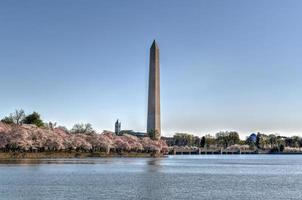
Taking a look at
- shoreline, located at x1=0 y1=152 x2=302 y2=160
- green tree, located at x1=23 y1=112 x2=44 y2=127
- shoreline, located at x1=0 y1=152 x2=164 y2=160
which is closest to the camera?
shoreline, located at x1=0 y1=152 x2=302 y2=160

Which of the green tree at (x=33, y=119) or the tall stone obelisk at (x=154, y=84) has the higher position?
the tall stone obelisk at (x=154, y=84)

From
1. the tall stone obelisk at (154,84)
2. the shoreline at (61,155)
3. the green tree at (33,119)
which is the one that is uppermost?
the tall stone obelisk at (154,84)

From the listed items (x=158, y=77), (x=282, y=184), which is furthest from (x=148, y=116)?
(x=282, y=184)

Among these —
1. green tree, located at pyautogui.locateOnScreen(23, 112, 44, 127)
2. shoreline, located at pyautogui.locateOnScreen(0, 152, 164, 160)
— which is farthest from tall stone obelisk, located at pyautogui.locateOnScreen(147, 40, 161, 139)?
green tree, located at pyautogui.locateOnScreen(23, 112, 44, 127)

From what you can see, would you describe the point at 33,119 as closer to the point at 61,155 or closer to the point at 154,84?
the point at 61,155

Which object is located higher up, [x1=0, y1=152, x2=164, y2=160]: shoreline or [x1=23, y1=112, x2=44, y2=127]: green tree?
[x1=23, y1=112, x2=44, y2=127]: green tree

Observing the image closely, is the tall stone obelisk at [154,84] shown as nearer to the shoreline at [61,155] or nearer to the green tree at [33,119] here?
the shoreline at [61,155]

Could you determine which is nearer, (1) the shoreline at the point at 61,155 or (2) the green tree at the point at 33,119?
(1) the shoreline at the point at 61,155

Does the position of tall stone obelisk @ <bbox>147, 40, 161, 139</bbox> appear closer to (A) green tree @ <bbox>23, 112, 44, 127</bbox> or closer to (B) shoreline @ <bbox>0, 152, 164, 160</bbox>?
(B) shoreline @ <bbox>0, 152, 164, 160</bbox>

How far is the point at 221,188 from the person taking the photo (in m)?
41.6

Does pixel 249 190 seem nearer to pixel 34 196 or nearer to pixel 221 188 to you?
pixel 221 188

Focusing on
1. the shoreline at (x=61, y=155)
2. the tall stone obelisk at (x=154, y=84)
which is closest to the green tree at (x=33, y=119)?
the shoreline at (x=61, y=155)

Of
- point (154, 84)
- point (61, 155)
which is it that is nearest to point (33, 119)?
point (61, 155)

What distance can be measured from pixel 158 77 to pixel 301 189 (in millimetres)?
92515
